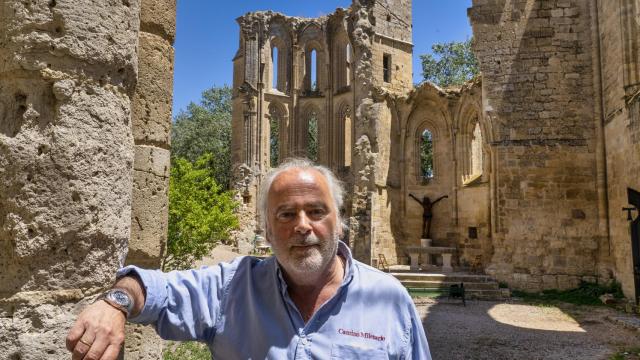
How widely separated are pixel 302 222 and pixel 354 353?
0.50 m

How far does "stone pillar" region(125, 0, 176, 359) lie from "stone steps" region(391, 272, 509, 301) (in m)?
11.0

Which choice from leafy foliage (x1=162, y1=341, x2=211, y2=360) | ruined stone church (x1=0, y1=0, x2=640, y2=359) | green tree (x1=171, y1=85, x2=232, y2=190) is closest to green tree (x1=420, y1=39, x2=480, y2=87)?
ruined stone church (x1=0, y1=0, x2=640, y2=359)

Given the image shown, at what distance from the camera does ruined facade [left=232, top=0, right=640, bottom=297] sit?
11875 millimetres

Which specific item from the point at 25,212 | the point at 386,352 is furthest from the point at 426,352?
the point at 25,212

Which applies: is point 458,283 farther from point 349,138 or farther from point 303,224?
point 349,138

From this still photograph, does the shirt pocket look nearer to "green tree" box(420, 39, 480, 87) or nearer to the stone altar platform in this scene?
the stone altar platform

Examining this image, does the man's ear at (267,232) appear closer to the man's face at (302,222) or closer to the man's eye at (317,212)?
the man's face at (302,222)

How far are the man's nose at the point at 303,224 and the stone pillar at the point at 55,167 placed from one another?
2.39 feet

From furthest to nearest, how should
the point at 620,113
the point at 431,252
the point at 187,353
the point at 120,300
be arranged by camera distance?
the point at 431,252 < the point at 620,113 < the point at 187,353 < the point at 120,300

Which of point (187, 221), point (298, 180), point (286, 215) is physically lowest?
point (187, 221)

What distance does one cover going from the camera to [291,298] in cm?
182

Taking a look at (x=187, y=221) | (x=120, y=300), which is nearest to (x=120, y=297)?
(x=120, y=300)

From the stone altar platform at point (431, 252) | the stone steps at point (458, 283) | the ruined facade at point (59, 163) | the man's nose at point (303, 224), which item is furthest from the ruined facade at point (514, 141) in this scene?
the ruined facade at point (59, 163)

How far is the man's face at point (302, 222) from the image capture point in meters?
1.78
